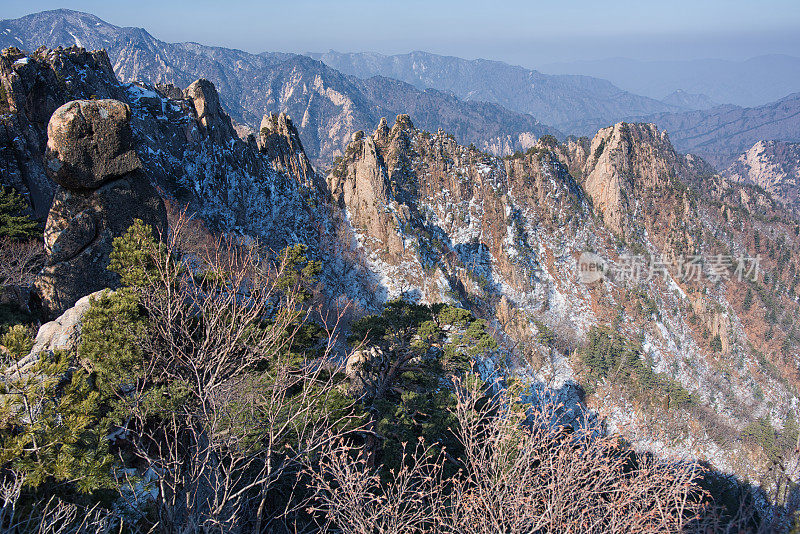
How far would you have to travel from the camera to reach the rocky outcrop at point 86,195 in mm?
11336

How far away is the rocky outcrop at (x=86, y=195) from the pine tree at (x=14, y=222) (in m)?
4.50

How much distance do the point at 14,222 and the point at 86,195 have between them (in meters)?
6.16

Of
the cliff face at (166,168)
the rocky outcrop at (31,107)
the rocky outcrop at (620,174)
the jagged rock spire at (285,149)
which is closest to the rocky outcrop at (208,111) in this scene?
the cliff face at (166,168)

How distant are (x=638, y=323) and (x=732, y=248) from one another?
141 feet

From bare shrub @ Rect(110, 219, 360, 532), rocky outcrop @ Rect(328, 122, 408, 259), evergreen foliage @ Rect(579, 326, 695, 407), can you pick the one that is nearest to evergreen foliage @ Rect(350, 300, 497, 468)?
bare shrub @ Rect(110, 219, 360, 532)

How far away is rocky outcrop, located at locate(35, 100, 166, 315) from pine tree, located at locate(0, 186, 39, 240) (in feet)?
14.8

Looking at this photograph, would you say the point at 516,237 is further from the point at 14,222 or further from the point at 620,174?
the point at 14,222

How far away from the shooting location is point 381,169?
4419cm

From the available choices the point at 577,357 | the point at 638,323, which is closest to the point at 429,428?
the point at 577,357

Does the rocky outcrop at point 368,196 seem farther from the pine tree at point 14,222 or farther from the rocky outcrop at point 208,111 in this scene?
the pine tree at point 14,222

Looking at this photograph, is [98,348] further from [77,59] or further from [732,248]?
[732,248]

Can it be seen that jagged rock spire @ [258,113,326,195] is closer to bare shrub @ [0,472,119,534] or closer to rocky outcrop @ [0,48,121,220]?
rocky outcrop @ [0,48,121,220]

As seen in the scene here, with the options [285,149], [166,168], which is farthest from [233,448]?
[285,149]

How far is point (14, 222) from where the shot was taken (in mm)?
15305
